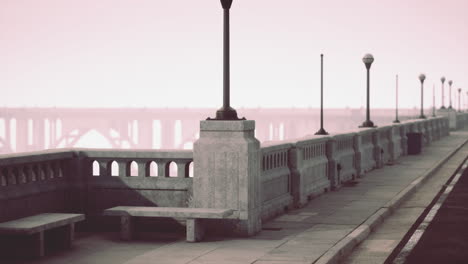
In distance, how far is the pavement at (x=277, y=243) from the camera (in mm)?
11625

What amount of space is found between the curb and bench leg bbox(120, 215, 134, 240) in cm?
300

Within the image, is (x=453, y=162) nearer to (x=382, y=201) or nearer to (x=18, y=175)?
(x=382, y=201)

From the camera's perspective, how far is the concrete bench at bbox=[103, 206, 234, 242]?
511 inches

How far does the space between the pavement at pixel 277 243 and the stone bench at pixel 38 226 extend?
7.4 inches

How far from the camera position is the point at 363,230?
560 inches

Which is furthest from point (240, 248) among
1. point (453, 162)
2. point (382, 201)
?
point (453, 162)

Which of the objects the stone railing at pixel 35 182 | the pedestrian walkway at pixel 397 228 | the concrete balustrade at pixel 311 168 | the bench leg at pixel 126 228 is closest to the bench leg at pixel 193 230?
the bench leg at pixel 126 228

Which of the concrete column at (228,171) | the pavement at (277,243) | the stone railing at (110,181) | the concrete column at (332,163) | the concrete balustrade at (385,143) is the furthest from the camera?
the concrete balustrade at (385,143)

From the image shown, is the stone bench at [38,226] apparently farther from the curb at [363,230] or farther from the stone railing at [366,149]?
the stone railing at [366,149]

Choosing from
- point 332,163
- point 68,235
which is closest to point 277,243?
point 68,235

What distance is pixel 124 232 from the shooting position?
519 inches

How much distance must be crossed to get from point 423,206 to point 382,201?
871 millimetres

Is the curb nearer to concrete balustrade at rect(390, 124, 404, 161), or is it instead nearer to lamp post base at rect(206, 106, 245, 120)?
lamp post base at rect(206, 106, 245, 120)

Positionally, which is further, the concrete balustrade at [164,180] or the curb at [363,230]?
the concrete balustrade at [164,180]
